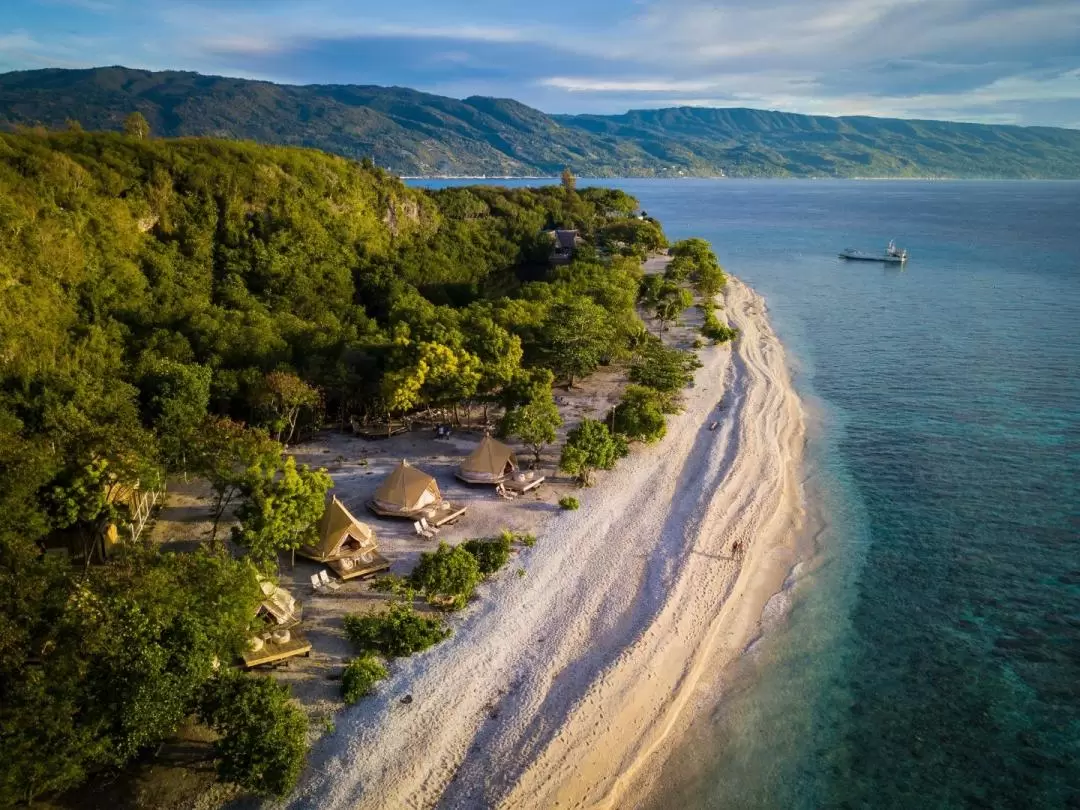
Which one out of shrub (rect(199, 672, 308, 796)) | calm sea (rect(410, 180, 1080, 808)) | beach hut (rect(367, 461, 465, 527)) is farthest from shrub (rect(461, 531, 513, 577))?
shrub (rect(199, 672, 308, 796))

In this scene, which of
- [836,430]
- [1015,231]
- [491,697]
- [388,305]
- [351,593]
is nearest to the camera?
Answer: [491,697]

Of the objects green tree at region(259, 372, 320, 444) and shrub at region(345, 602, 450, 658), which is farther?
green tree at region(259, 372, 320, 444)

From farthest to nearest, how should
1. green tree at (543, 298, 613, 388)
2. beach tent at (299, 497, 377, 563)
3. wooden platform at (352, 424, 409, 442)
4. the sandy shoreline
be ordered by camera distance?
green tree at (543, 298, 613, 388)
wooden platform at (352, 424, 409, 442)
beach tent at (299, 497, 377, 563)
the sandy shoreline

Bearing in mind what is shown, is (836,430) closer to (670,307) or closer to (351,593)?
(670,307)

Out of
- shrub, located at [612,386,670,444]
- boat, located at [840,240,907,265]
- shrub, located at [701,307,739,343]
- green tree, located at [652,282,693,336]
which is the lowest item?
shrub, located at [612,386,670,444]

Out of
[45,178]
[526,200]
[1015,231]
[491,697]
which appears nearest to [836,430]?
[491,697]

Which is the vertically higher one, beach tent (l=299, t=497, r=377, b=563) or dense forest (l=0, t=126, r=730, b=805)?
dense forest (l=0, t=126, r=730, b=805)

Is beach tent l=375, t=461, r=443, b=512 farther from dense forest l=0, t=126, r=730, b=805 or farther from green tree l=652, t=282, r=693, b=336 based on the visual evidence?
green tree l=652, t=282, r=693, b=336

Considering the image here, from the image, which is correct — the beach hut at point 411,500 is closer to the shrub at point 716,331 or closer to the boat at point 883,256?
the shrub at point 716,331
